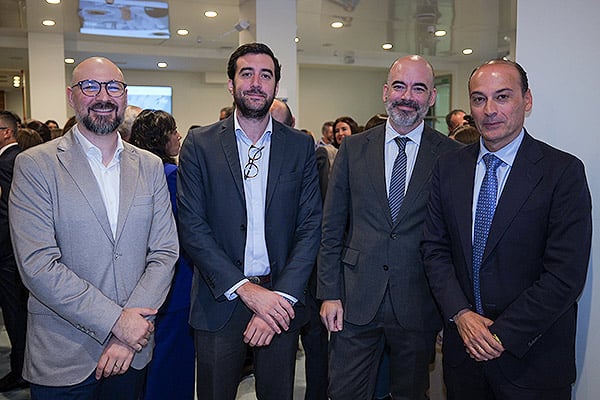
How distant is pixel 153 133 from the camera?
9.29 ft

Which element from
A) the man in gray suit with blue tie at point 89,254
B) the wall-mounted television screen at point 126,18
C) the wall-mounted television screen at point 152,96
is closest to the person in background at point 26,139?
the man in gray suit with blue tie at point 89,254

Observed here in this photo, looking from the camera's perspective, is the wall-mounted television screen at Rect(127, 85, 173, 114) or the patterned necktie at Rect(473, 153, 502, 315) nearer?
the patterned necktie at Rect(473, 153, 502, 315)

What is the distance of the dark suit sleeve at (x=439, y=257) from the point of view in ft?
6.89

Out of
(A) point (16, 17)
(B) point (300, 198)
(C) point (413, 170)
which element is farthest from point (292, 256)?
(A) point (16, 17)

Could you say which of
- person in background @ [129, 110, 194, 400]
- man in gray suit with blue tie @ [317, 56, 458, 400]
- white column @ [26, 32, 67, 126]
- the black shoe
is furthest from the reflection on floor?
white column @ [26, 32, 67, 126]

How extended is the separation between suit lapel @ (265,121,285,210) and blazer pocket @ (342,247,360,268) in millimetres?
428

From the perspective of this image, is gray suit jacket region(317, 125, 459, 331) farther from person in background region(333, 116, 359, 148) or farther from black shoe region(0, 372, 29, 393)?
person in background region(333, 116, 359, 148)

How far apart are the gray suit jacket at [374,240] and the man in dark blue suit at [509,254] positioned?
0.53 ft

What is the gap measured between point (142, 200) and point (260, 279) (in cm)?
61

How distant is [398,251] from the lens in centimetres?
235

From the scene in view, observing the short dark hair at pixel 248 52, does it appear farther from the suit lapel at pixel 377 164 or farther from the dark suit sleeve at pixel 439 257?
the dark suit sleeve at pixel 439 257

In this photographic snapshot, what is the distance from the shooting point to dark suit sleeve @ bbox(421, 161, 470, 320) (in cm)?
210

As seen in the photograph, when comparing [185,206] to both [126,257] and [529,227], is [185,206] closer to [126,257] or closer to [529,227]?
[126,257]

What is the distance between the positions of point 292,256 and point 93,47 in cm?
1045
